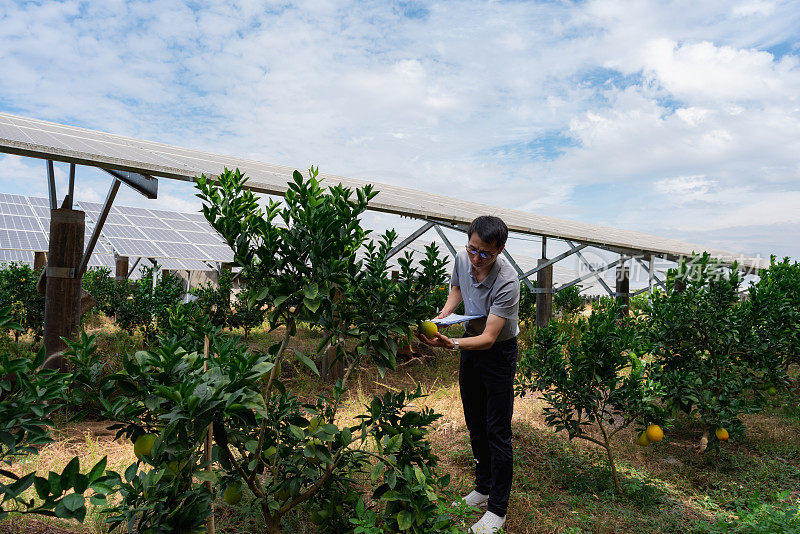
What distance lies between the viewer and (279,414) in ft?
8.03

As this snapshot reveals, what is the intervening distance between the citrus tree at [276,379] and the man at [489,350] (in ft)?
1.59

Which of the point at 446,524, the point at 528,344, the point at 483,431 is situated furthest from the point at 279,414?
the point at 528,344

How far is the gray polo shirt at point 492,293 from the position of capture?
10.0ft

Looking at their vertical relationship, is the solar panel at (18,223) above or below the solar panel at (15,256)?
above

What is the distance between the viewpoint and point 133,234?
1227 cm

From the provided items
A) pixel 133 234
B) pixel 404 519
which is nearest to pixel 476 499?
pixel 404 519

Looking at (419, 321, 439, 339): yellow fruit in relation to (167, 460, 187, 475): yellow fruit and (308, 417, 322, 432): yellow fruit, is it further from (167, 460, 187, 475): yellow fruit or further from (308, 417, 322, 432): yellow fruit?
(167, 460, 187, 475): yellow fruit

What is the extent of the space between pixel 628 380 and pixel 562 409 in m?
0.59

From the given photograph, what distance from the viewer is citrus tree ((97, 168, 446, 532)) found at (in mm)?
1996

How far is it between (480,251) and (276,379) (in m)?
1.46

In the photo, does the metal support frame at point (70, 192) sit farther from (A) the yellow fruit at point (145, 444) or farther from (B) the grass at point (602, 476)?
(A) the yellow fruit at point (145, 444)

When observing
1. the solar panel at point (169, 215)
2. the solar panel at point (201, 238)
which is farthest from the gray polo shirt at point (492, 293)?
the solar panel at point (169, 215)

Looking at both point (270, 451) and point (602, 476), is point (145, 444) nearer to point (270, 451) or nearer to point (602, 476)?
point (270, 451)

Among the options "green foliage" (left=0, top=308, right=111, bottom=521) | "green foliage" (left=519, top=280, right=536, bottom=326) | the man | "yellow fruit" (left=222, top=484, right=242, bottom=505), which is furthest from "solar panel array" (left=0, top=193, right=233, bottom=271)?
"green foliage" (left=0, top=308, right=111, bottom=521)
